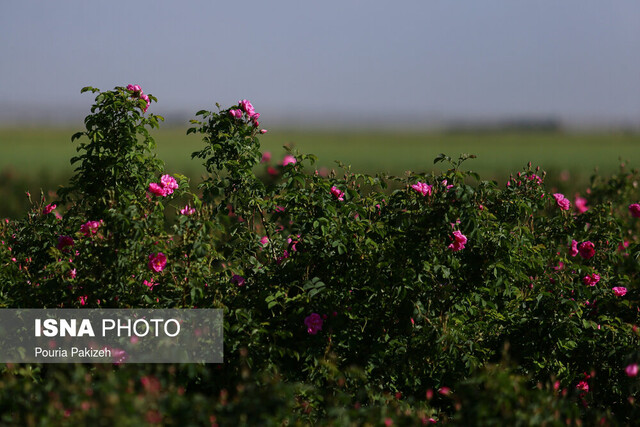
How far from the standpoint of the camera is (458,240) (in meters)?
3.78

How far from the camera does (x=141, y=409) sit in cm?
235

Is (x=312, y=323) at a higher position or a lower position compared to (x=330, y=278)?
lower

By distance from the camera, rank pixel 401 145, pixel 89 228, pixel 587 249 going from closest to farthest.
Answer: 1. pixel 89 228
2. pixel 587 249
3. pixel 401 145


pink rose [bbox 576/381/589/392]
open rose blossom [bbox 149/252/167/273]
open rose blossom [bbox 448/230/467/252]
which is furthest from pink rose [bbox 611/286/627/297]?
open rose blossom [bbox 149/252/167/273]

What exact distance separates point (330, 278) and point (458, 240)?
0.84 meters

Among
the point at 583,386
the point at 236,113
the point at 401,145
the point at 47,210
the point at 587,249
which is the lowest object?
the point at 583,386

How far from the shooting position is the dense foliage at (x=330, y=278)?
145 inches

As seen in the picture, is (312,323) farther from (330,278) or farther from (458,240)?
(458,240)

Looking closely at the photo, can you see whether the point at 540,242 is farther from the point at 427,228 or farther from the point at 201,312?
the point at 201,312

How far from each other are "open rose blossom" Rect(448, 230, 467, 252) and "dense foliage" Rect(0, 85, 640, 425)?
2cm

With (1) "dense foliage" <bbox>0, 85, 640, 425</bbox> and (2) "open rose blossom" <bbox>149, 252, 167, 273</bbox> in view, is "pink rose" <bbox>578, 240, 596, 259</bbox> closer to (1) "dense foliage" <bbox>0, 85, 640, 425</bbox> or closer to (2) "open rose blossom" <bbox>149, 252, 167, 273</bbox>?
(1) "dense foliage" <bbox>0, 85, 640, 425</bbox>

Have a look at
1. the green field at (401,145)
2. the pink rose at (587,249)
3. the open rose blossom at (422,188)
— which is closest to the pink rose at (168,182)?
the open rose blossom at (422,188)

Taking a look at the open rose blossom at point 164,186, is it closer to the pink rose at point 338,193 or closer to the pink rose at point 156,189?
the pink rose at point 156,189

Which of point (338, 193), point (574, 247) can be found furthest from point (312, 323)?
point (574, 247)
